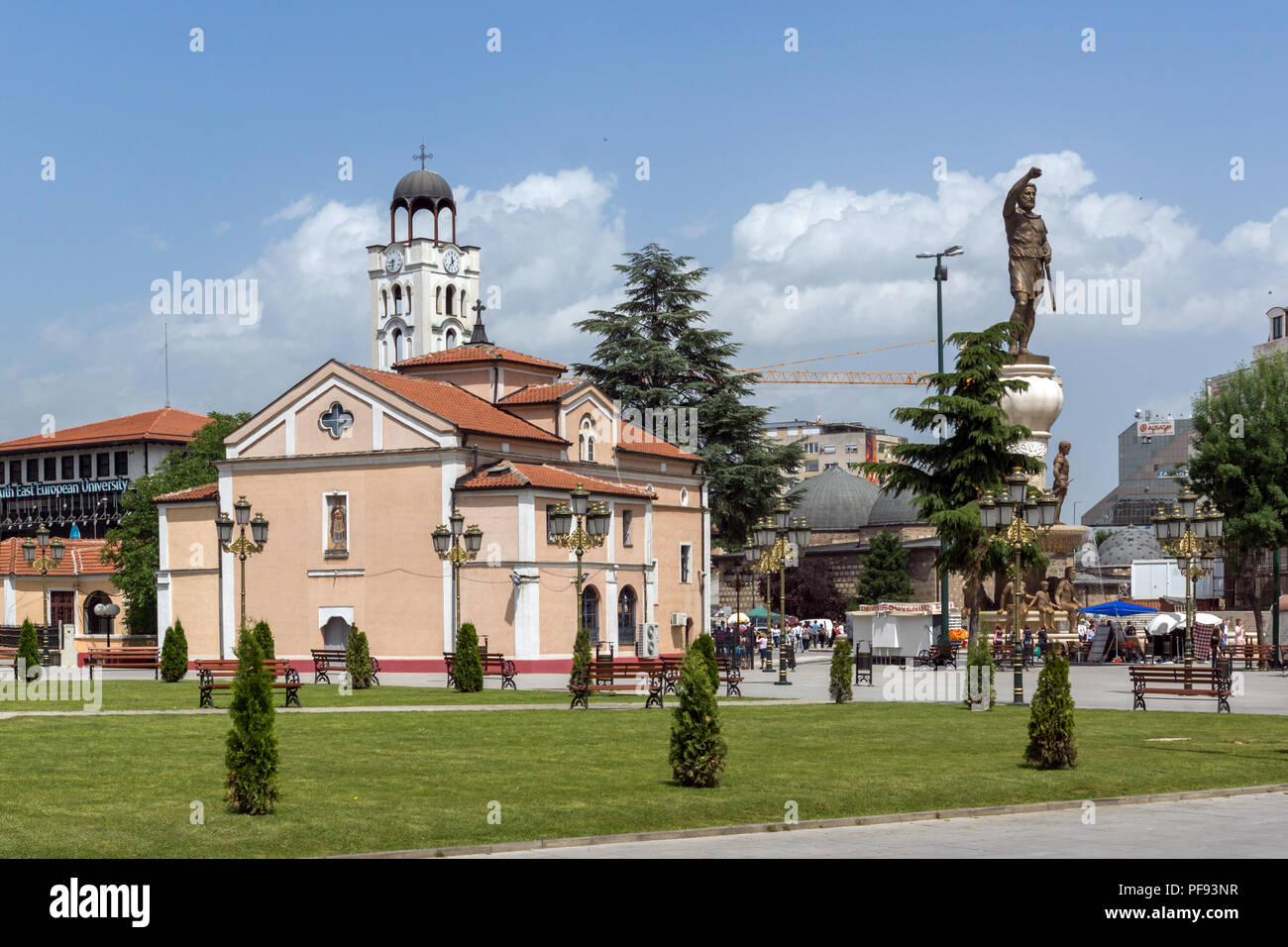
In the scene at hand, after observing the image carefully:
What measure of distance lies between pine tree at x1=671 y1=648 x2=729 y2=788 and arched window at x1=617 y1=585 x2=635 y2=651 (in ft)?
112

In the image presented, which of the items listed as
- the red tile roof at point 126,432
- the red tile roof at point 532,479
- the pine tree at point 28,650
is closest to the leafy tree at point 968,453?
the red tile roof at point 532,479

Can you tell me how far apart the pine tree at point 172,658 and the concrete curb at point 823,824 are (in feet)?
98.6

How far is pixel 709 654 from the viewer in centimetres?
2523

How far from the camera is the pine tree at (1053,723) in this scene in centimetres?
1684

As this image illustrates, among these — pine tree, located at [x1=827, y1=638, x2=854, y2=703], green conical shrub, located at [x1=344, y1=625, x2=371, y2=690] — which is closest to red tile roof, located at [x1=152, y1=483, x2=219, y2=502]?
green conical shrub, located at [x1=344, y1=625, x2=371, y2=690]

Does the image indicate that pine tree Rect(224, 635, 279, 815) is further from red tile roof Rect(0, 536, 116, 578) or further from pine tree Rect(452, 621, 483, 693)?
red tile roof Rect(0, 536, 116, 578)

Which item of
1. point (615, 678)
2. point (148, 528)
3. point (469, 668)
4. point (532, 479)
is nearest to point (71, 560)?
point (148, 528)

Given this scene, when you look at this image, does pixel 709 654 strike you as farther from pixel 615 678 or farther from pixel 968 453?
pixel 968 453

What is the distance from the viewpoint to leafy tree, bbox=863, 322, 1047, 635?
41969mm

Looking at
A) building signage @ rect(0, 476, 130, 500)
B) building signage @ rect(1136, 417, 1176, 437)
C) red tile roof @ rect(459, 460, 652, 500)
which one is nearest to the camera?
red tile roof @ rect(459, 460, 652, 500)

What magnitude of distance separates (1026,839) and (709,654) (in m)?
12.9

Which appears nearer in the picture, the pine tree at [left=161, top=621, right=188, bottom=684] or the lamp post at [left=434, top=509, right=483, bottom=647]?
the lamp post at [left=434, top=509, right=483, bottom=647]
